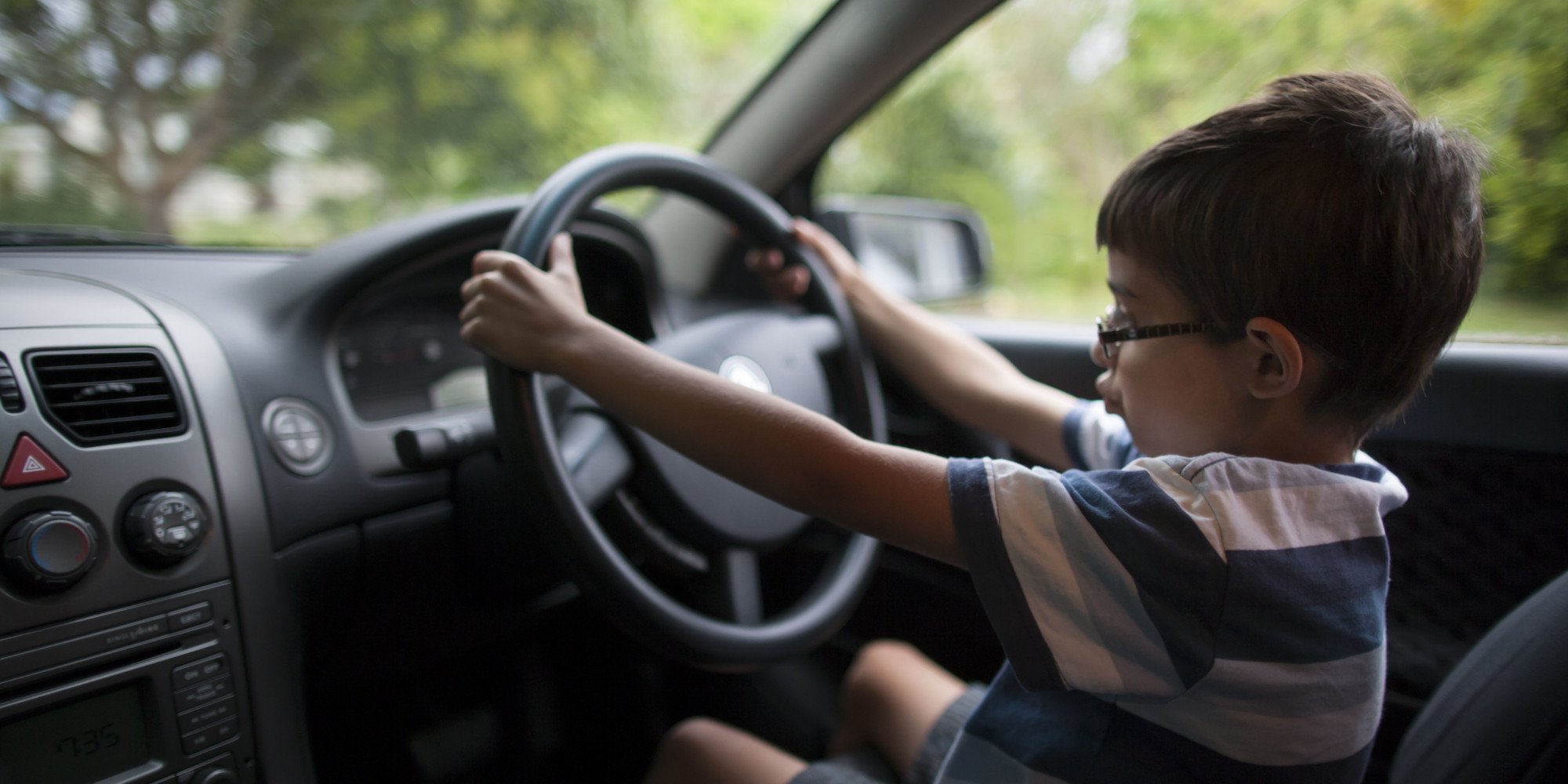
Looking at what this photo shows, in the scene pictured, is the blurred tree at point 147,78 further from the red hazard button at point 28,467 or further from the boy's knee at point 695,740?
the boy's knee at point 695,740

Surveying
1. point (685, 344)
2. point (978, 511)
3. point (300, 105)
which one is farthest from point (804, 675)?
point (300, 105)

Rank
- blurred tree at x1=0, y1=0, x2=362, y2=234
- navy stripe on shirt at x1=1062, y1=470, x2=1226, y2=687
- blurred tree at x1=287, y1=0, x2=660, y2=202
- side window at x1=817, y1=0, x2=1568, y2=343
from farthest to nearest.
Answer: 1. blurred tree at x1=287, y1=0, x2=660, y2=202
2. blurred tree at x1=0, y1=0, x2=362, y2=234
3. side window at x1=817, y1=0, x2=1568, y2=343
4. navy stripe on shirt at x1=1062, y1=470, x2=1226, y2=687

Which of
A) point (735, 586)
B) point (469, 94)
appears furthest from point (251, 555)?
point (469, 94)

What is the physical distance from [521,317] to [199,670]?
51cm

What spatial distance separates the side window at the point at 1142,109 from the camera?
130 centimetres

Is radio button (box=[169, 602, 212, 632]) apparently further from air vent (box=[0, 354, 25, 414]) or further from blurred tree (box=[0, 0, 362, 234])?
blurred tree (box=[0, 0, 362, 234])

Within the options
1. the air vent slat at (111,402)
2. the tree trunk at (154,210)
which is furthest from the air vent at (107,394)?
the tree trunk at (154,210)

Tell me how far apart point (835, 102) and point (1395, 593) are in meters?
1.14

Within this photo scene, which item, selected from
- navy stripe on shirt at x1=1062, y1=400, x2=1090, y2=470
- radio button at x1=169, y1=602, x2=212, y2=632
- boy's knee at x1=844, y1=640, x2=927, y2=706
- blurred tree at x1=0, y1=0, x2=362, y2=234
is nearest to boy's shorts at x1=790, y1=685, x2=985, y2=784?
boy's knee at x1=844, y1=640, x2=927, y2=706

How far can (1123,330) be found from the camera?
3.09ft

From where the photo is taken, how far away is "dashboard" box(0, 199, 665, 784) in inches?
36.1

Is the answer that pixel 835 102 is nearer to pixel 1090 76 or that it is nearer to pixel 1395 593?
pixel 1090 76

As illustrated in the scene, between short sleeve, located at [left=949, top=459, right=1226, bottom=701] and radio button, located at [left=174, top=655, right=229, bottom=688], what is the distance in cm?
80

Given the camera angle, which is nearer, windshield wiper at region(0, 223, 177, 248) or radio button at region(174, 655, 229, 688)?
radio button at region(174, 655, 229, 688)
